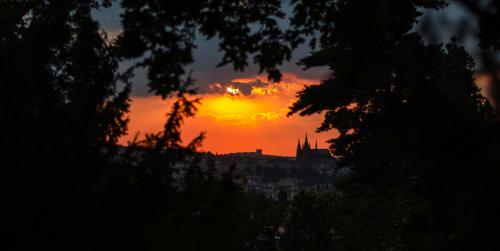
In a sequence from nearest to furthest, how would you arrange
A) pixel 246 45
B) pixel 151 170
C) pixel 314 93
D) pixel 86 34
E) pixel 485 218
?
pixel 485 218, pixel 151 170, pixel 246 45, pixel 86 34, pixel 314 93

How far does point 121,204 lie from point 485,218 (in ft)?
9.99

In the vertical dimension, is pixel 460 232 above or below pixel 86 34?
below

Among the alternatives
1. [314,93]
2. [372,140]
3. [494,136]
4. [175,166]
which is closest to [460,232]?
[494,136]

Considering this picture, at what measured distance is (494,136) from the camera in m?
5.19

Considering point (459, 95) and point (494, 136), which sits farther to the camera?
point (459, 95)

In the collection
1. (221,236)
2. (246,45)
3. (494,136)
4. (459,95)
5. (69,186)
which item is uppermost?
(459,95)

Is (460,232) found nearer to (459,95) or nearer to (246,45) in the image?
(246,45)

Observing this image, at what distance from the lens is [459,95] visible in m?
18.8

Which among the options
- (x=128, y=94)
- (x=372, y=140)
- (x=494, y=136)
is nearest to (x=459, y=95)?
(x=372, y=140)

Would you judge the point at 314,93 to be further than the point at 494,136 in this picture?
Yes

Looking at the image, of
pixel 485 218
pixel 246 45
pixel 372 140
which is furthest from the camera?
pixel 372 140

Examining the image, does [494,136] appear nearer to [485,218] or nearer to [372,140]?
[485,218]

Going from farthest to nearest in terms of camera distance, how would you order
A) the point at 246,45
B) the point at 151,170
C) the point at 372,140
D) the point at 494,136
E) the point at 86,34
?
the point at 372,140
the point at 86,34
the point at 246,45
the point at 494,136
the point at 151,170

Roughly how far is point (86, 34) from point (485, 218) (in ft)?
14.8
